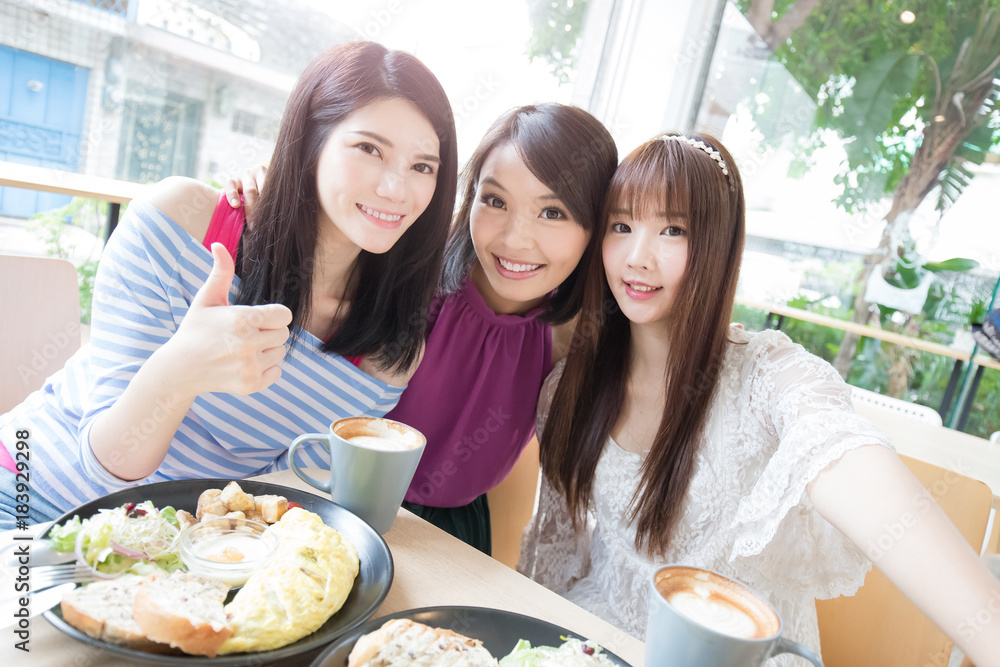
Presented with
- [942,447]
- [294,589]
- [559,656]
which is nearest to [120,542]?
[294,589]

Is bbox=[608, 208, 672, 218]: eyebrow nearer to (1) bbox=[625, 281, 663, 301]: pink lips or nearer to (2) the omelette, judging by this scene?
(1) bbox=[625, 281, 663, 301]: pink lips

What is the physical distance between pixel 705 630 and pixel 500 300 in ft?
3.62

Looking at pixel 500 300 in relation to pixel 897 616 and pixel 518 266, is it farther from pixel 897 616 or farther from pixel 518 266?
pixel 897 616

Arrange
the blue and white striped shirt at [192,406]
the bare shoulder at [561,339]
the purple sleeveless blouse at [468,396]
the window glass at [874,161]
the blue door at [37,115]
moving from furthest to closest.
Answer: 1. the window glass at [874,161]
2. the blue door at [37,115]
3. the bare shoulder at [561,339]
4. the purple sleeveless blouse at [468,396]
5. the blue and white striped shirt at [192,406]

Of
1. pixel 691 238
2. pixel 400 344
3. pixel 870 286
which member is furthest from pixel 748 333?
pixel 870 286

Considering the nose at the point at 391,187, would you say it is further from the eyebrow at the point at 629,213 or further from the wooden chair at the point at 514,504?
the wooden chair at the point at 514,504

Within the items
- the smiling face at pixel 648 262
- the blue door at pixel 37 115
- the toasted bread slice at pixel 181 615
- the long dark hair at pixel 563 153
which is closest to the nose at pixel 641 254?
the smiling face at pixel 648 262

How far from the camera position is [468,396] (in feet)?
4.98

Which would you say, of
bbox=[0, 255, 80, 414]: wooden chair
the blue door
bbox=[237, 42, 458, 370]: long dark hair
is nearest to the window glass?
bbox=[237, 42, 458, 370]: long dark hair

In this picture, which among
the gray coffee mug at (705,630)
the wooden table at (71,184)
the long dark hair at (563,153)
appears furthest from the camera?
the wooden table at (71,184)

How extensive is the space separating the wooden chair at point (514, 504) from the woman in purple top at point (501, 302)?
79 millimetres

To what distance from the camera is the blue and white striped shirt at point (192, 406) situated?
3.73ft

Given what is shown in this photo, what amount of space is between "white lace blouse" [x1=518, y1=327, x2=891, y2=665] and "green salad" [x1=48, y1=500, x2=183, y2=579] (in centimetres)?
88

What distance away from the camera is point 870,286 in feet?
13.0
